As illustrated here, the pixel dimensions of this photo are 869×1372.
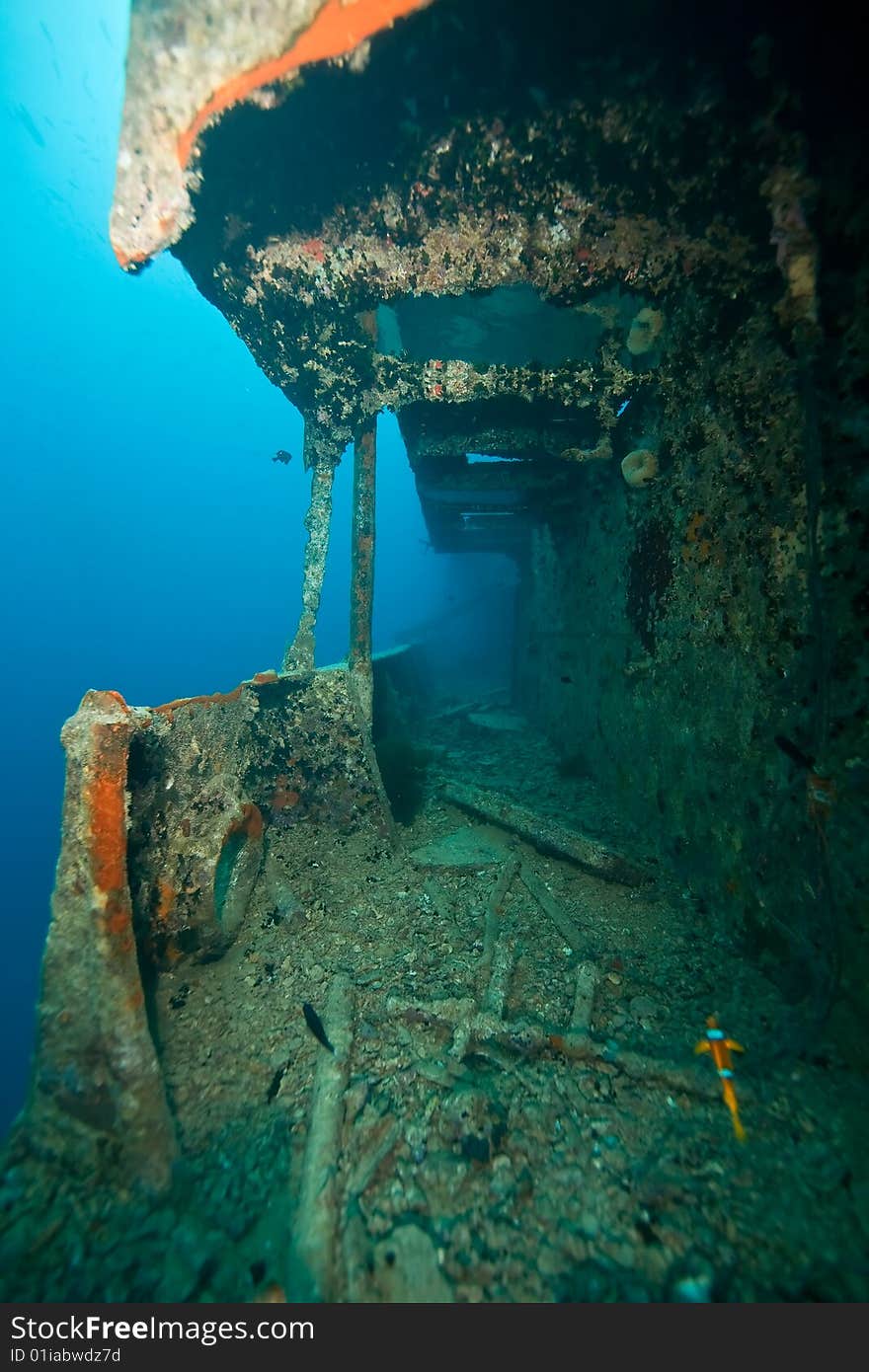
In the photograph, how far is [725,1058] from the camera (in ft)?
7.76

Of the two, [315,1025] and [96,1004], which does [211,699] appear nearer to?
[96,1004]

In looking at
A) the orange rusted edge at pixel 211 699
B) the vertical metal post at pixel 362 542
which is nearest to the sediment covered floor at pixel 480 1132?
the orange rusted edge at pixel 211 699

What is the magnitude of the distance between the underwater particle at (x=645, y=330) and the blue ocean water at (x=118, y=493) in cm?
4879

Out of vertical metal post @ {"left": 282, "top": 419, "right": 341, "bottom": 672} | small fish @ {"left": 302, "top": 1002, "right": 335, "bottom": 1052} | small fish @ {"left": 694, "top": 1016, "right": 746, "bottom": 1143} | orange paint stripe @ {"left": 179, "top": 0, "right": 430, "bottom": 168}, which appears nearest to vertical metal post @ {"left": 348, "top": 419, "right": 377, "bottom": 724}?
vertical metal post @ {"left": 282, "top": 419, "right": 341, "bottom": 672}

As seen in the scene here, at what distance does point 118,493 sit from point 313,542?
119161 millimetres

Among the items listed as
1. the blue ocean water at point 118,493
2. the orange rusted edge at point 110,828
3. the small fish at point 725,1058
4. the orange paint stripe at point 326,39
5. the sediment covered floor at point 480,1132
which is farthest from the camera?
the blue ocean water at point 118,493

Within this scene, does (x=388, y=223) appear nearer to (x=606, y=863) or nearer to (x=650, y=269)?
(x=650, y=269)

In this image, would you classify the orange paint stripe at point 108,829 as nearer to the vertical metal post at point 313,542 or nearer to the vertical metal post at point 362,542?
the vertical metal post at point 313,542

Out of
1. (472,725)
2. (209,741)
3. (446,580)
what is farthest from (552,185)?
(446,580)

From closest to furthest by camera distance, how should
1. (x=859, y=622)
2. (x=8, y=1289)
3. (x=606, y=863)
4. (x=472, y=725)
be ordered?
(x=8, y=1289)
(x=859, y=622)
(x=606, y=863)
(x=472, y=725)

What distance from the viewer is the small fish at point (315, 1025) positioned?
2.79m

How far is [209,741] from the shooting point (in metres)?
3.64

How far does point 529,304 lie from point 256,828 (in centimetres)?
779

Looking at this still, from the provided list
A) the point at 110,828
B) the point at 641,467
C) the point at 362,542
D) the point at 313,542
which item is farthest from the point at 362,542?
the point at 110,828
